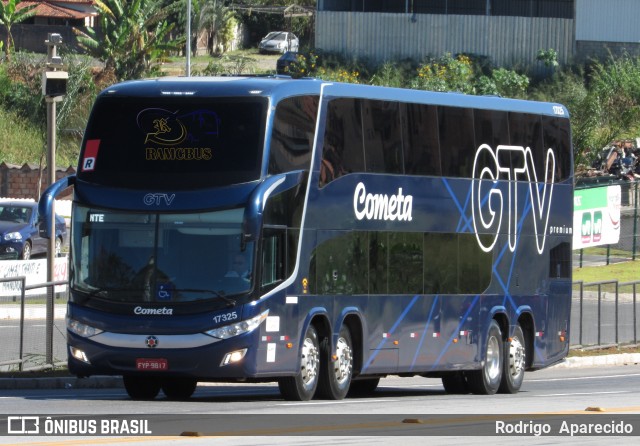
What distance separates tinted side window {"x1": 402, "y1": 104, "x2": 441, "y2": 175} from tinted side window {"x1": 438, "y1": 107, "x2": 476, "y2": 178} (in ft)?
0.57

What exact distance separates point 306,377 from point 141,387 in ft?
7.27

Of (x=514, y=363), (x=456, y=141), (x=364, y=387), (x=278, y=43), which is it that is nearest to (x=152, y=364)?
(x=364, y=387)

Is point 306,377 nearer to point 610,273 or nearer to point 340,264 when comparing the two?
point 340,264

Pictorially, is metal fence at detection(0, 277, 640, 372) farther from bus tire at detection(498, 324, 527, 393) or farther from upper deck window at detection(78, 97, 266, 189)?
bus tire at detection(498, 324, 527, 393)

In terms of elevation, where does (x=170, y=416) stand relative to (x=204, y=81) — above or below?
below

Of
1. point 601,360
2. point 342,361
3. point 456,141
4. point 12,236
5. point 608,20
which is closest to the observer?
point 342,361

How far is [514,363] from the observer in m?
22.6

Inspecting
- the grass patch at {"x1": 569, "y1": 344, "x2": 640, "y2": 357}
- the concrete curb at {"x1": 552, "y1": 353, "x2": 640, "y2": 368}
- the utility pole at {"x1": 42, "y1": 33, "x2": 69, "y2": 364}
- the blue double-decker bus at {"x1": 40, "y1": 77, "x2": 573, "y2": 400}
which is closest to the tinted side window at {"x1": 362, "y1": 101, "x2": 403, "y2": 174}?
the blue double-decker bus at {"x1": 40, "y1": 77, "x2": 573, "y2": 400}

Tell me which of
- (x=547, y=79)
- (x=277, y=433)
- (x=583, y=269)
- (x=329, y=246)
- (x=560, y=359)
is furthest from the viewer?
(x=547, y=79)

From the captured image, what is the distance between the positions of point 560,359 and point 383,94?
7.22 meters

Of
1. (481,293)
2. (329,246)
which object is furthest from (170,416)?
(481,293)

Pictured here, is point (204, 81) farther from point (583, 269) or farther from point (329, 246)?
point (583, 269)

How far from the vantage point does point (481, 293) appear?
70.4ft

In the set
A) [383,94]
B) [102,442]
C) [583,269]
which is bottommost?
[583,269]
